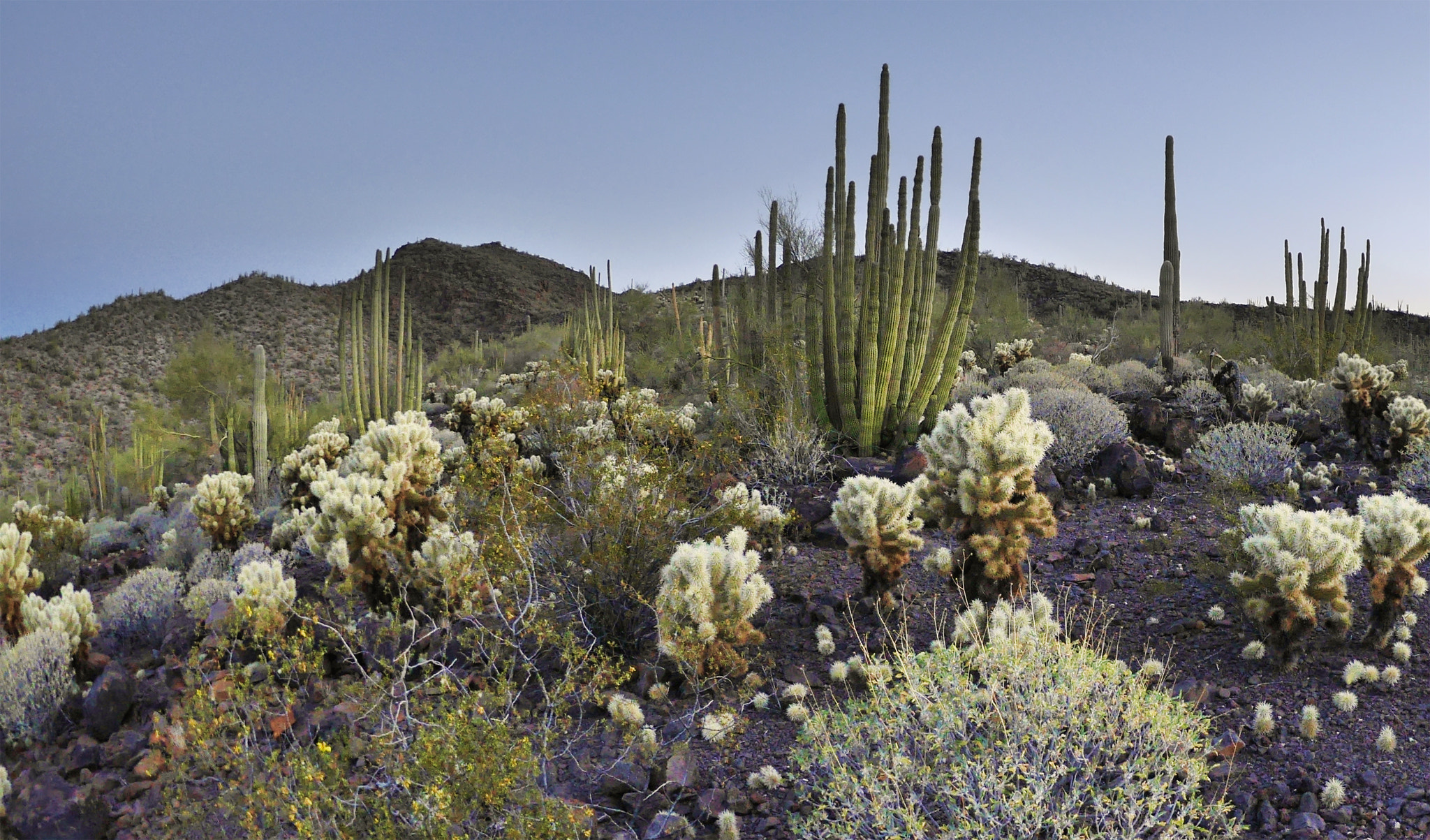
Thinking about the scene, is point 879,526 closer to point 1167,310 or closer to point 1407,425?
point 1407,425

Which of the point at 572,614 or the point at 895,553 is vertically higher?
the point at 895,553

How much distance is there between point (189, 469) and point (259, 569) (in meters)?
14.2

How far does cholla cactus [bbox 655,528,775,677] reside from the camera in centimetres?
457

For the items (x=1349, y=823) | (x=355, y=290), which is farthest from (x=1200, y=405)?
(x=355, y=290)

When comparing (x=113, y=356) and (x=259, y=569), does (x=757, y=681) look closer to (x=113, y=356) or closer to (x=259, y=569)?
(x=259, y=569)

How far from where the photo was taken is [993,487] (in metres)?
4.81

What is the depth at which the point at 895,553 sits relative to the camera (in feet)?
17.4

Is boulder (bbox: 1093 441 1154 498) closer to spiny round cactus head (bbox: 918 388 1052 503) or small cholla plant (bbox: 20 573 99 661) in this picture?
spiny round cactus head (bbox: 918 388 1052 503)

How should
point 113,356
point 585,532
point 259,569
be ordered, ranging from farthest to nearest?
point 113,356 → point 259,569 → point 585,532

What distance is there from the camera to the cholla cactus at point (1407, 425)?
8.26m

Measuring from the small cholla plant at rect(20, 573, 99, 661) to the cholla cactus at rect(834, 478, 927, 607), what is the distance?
5.38 meters

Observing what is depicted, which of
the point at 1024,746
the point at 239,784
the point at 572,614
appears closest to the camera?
the point at 1024,746

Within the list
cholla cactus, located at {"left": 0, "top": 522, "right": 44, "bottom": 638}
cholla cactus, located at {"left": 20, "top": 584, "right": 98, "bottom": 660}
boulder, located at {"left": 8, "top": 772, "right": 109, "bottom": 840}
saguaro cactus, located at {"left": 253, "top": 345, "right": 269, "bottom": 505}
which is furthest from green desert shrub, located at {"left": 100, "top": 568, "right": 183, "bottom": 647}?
saguaro cactus, located at {"left": 253, "top": 345, "right": 269, "bottom": 505}

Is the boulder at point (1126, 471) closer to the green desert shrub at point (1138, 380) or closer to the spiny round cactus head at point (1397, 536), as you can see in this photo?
the spiny round cactus head at point (1397, 536)
